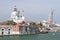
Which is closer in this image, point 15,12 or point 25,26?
point 25,26

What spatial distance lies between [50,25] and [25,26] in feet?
184

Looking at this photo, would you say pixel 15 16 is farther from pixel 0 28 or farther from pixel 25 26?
pixel 0 28

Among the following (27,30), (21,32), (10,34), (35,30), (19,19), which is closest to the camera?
(10,34)

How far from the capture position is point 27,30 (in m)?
55.2

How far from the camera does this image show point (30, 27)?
5784 cm

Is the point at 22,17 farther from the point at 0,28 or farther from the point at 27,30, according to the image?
the point at 0,28

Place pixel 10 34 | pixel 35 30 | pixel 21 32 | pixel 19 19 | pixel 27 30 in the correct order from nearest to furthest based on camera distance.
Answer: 1. pixel 10 34
2. pixel 21 32
3. pixel 27 30
4. pixel 35 30
5. pixel 19 19

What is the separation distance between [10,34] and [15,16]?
22.6 meters

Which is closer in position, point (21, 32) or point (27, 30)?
point (21, 32)

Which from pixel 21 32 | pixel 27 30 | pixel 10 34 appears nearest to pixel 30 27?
pixel 27 30

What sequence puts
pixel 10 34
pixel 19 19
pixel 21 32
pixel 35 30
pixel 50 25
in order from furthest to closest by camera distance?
pixel 50 25
pixel 19 19
pixel 35 30
pixel 21 32
pixel 10 34

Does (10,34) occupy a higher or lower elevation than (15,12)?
lower

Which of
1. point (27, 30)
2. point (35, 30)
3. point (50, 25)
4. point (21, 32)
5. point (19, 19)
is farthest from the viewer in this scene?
point (50, 25)

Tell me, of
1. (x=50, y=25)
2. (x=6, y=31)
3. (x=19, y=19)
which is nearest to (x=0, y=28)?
(x=6, y=31)
